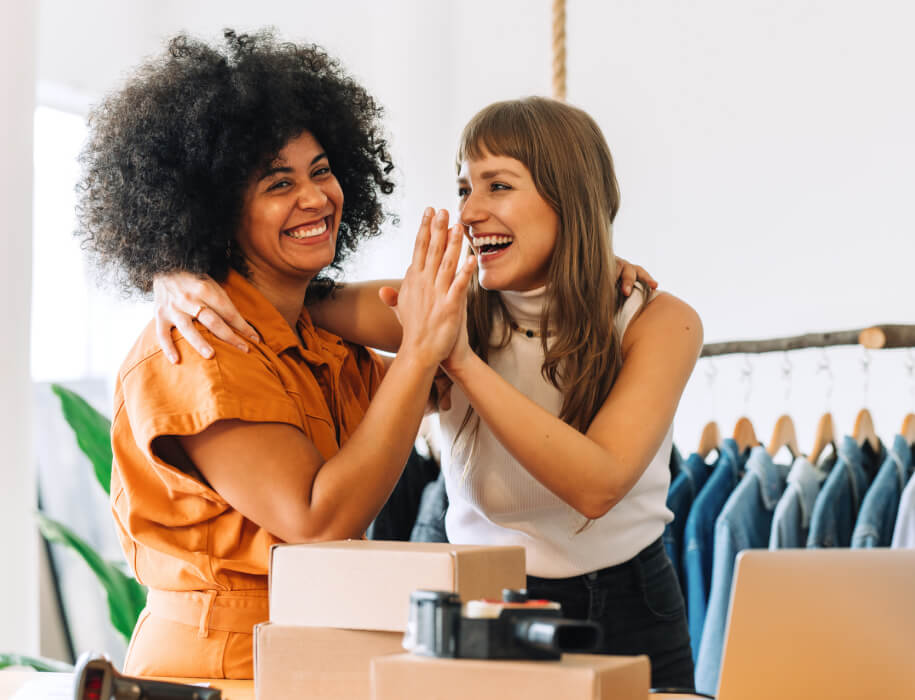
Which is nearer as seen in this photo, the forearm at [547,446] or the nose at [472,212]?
the forearm at [547,446]

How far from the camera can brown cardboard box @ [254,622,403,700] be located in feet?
3.55

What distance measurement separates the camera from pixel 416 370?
4.50 feet

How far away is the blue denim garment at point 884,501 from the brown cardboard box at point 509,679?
4.32 feet

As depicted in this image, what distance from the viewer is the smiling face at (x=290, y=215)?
149cm

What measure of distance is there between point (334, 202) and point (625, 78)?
6.95 feet

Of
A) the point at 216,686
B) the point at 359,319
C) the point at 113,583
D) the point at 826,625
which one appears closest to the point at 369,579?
the point at 216,686

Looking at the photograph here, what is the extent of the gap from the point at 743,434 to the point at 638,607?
919mm

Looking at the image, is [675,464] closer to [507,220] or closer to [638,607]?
[638,607]

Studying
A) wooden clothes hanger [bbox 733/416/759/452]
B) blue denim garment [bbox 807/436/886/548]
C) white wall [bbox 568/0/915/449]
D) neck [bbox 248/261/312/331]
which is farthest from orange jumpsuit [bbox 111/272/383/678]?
white wall [bbox 568/0/915/449]

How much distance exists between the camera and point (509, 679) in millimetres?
889

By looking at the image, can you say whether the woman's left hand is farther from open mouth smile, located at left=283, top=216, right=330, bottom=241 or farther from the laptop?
the laptop

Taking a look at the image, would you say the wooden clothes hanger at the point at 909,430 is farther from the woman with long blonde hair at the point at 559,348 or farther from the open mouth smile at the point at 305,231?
the open mouth smile at the point at 305,231

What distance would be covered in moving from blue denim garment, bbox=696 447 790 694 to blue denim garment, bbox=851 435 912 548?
185 millimetres

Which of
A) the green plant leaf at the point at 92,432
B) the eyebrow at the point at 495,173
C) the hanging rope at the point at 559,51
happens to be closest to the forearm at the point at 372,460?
the eyebrow at the point at 495,173
